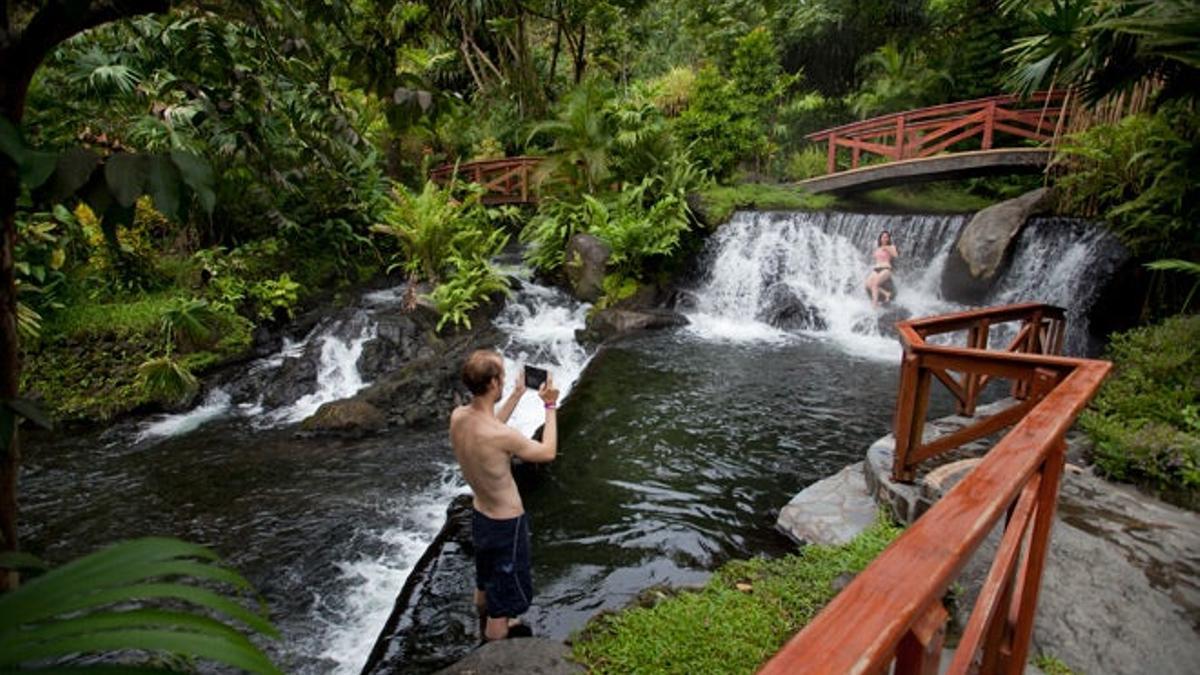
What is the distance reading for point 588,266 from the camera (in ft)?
43.9

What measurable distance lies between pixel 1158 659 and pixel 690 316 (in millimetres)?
10333

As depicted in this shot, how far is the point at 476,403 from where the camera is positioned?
11.8 feet

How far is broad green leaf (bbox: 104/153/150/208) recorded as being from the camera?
103 centimetres

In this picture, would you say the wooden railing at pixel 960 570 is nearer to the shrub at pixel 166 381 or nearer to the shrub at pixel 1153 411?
the shrub at pixel 1153 411

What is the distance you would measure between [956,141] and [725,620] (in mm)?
15074

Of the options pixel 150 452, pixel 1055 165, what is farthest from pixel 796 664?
pixel 1055 165

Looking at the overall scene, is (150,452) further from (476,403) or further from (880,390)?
(880,390)

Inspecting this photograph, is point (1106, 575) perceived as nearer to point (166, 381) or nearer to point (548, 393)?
point (548, 393)

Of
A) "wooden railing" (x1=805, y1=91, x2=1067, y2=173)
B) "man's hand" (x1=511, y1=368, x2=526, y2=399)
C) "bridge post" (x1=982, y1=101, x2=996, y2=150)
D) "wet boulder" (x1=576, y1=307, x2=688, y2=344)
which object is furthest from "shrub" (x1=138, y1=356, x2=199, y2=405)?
"bridge post" (x1=982, y1=101, x2=996, y2=150)

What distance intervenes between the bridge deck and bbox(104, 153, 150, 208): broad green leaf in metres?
15.2

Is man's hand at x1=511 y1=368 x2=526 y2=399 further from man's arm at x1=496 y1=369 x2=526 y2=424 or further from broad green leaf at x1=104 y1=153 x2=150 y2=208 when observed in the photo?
broad green leaf at x1=104 y1=153 x2=150 y2=208

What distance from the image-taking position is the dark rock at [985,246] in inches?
436

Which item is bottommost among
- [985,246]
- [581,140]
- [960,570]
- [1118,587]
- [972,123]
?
[1118,587]

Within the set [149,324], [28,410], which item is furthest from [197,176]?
[149,324]
